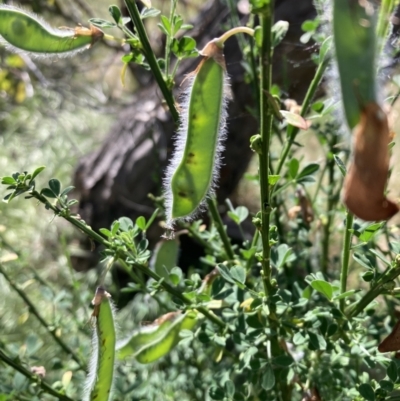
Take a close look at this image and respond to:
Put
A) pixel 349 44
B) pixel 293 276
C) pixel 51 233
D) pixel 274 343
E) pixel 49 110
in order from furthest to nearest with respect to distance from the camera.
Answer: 1. pixel 49 110
2. pixel 51 233
3. pixel 293 276
4. pixel 274 343
5. pixel 349 44

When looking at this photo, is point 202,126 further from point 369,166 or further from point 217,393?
point 217,393

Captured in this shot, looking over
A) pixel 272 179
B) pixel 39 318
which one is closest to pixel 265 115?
pixel 272 179

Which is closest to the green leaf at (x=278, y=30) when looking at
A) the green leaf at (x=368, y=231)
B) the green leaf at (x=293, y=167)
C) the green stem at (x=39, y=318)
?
the green leaf at (x=293, y=167)

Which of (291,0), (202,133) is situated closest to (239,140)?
(291,0)

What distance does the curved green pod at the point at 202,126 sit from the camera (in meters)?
0.53

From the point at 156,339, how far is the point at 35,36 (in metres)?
0.47

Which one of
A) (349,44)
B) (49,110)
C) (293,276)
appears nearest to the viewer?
(349,44)

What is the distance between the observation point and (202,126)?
0.54 meters

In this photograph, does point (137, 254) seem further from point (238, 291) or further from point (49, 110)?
point (49, 110)

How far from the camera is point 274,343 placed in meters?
0.72

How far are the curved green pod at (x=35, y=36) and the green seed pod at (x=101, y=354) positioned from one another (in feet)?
1.04

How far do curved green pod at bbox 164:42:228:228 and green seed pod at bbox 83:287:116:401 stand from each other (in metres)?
0.19

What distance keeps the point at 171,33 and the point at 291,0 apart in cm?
96

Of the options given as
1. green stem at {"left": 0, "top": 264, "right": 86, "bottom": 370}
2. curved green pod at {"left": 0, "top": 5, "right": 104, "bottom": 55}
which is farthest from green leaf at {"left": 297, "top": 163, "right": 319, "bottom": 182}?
green stem at {"left": 0, "top": 264, "right": 86, "bottom": 370}
